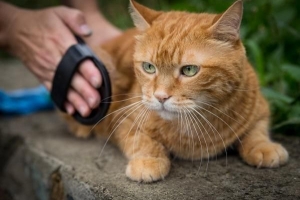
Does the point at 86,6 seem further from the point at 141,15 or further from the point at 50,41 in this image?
the point at 141,15

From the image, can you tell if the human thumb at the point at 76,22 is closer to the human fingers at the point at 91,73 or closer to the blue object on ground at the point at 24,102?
the human fingers at the point at 91,73

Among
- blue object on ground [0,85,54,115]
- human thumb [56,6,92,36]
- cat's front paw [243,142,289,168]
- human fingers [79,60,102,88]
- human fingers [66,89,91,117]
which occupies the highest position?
human thumb [56,6,92,36]

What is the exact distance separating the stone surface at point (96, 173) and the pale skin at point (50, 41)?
25 cm

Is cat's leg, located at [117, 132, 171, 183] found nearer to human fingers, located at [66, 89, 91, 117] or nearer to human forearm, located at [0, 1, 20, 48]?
human fingers, located at [66, 89, 91, 117]

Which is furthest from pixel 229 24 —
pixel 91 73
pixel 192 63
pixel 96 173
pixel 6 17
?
pixel 6 17

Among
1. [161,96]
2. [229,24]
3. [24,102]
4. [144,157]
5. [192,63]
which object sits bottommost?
[24,102]

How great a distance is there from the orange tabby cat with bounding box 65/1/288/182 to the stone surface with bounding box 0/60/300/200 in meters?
0.06

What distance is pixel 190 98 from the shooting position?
169 centimetres

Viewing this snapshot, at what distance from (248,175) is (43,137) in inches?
45.7

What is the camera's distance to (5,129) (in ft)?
8.77

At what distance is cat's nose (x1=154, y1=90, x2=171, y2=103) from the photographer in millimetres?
1669

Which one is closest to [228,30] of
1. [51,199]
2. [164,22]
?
[164,22]

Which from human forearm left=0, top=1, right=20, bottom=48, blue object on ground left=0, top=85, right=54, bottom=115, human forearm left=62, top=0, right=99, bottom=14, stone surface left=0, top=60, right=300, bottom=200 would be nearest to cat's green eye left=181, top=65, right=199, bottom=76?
stone surface left=0, top=60, right=300, bottom=200

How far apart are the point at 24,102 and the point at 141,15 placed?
137 centimetres
